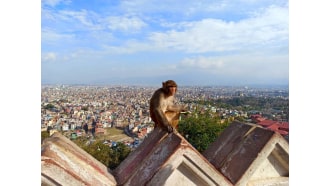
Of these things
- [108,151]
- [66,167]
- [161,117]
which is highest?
[161,117]

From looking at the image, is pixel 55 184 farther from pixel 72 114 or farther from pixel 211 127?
pixel 72 114

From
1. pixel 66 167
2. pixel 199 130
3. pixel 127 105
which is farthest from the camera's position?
pixel 127 105

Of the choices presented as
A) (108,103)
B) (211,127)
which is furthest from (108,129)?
(211,127)

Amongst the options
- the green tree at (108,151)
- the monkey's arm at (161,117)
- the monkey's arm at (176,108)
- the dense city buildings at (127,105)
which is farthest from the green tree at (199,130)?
the monkey's arm at (161,117)

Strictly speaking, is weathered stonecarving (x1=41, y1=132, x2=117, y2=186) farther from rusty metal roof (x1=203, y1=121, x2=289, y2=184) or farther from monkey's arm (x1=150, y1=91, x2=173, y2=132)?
monkey's arm (x1=150, y1=91, x2=173, y2=132)

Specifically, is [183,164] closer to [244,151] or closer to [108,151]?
[244,151]

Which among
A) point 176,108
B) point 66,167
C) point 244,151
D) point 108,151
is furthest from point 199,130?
point 66,167

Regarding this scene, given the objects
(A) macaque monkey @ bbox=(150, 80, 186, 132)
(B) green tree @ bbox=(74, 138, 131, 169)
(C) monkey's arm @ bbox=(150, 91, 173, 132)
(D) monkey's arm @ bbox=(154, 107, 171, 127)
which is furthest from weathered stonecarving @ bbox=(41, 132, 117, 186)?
(B) green tree @ bbox=(74, 138, 131, 169)

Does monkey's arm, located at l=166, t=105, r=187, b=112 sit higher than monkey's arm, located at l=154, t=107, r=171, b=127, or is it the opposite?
monkey's arm, located at l=166, t=105, r=187, b=112
